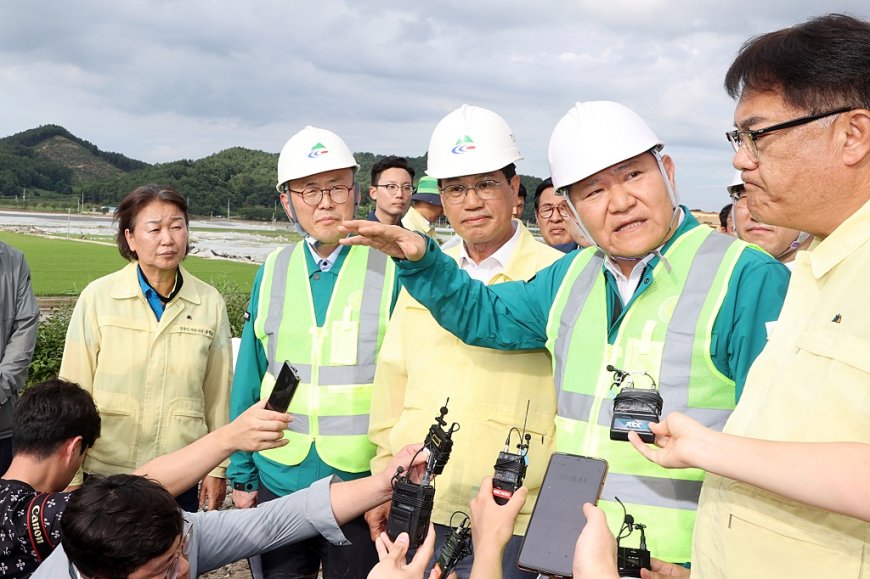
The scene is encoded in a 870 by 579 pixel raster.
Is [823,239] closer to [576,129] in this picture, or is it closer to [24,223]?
[576,129]

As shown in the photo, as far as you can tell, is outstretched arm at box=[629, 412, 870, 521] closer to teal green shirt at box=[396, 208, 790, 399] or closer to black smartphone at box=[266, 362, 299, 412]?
teal green shirt at box=[396, 208, 790, 399]

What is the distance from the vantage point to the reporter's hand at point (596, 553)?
1.70 meters

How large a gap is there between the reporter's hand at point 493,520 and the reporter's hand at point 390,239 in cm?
89

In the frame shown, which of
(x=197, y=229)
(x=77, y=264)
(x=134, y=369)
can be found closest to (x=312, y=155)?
(x=134, y=369)

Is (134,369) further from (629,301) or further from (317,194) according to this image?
(629,301)

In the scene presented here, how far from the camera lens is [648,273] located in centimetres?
251

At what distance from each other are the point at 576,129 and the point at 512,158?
933 mm

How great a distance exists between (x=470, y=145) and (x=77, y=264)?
1573 inches

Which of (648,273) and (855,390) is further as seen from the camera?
(648,273)

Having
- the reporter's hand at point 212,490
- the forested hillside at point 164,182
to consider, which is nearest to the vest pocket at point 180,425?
the reporter's hand at point 212,490

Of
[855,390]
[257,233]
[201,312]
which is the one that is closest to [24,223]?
[257,233]

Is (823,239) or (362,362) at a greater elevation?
(823,239)

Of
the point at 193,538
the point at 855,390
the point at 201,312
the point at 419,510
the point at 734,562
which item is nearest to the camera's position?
the point at 855,390

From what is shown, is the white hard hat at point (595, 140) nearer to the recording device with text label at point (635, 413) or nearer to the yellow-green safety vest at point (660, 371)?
the yellow-green safety vest at point (660, 371)
